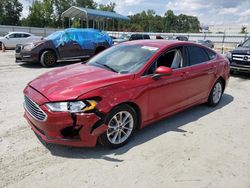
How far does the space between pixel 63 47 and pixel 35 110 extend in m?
8.41

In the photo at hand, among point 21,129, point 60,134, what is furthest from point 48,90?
point 21,129

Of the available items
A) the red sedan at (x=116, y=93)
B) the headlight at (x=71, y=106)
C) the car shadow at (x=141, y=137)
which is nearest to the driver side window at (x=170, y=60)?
the red sedan at (x=116, y=93)

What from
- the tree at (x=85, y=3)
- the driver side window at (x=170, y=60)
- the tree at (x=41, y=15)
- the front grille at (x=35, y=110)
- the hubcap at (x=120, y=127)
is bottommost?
the hubcap at (x=120, y=127)

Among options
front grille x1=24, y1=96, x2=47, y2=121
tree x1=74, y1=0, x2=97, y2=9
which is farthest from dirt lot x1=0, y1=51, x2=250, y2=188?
tree x1=74, y1=0, x2=97, y2=9

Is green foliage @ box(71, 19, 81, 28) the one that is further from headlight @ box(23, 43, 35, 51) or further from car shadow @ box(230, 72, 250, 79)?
car shadow @ box(230, 72, 250, 79)

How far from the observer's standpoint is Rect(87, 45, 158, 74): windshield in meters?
4.26

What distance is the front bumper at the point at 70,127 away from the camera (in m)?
3.33

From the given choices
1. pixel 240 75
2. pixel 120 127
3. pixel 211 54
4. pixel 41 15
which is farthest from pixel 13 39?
pixel 41 15

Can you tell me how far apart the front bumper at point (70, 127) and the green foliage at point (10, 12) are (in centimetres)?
7010

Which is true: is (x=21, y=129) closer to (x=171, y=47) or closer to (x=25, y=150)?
(x=25, y=150)

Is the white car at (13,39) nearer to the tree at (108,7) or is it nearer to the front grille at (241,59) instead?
the front grille at (241,59)

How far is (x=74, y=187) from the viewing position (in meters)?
2.96

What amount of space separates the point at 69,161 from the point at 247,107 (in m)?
4.66

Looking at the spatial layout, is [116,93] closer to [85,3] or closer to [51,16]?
[51,16]
